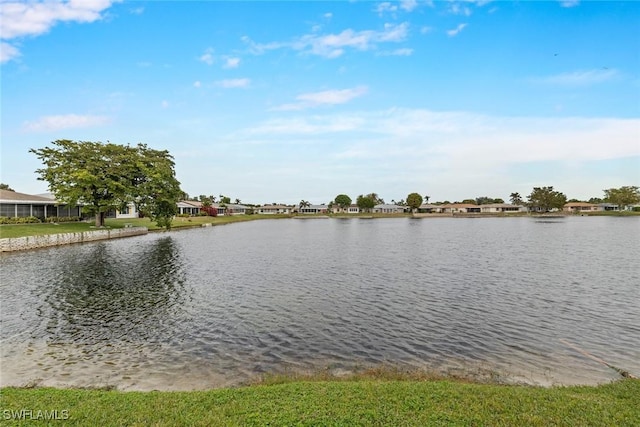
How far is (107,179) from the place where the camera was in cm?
4909

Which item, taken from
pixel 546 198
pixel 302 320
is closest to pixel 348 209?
pixel 546 198

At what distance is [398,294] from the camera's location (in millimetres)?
20422

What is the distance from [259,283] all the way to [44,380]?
46.7 ft

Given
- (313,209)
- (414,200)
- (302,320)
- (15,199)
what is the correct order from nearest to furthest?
(302,320) < (15,199) < (414,200) < (313,209)

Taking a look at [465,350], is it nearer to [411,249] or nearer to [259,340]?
[259,340]

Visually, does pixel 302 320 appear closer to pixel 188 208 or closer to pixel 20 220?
pixel 20 220

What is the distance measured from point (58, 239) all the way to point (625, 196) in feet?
654

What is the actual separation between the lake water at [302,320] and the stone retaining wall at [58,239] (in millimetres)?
4813

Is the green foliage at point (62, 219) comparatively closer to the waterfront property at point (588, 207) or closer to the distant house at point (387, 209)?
the distant house at point (387, 209)

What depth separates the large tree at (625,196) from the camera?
500 feet

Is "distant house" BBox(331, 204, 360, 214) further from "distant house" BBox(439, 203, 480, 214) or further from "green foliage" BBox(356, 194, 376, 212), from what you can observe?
"distant house" BBox(439, 203, 480, 214)

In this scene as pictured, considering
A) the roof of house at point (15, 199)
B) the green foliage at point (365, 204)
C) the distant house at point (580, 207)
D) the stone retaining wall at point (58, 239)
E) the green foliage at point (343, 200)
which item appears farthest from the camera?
the green foliage at point (343, 200)

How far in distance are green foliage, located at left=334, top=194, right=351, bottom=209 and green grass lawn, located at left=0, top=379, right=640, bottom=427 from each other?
17778 centimetres

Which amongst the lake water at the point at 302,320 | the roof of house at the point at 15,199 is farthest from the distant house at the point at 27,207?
the lake water at the point at 302,320
